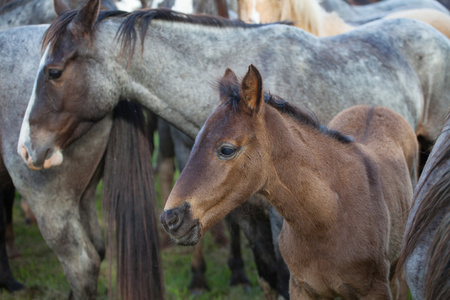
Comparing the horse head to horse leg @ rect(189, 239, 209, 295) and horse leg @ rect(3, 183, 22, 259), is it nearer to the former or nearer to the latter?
horse leg @ rect(189, 239, 209, 295)

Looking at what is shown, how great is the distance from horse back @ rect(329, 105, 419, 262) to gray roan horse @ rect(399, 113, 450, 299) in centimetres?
68

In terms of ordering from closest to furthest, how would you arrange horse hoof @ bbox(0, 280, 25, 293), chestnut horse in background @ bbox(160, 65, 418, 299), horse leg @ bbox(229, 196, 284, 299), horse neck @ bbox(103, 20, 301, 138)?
chestnut horse in background @ bbox(160, 65, 418, 299), horse neck @ bbox(103, 20, 301, 138), horse leg @ bbox(229, 196, 284, 299), horse hoof @ bbox(0, 280, 25, 293)

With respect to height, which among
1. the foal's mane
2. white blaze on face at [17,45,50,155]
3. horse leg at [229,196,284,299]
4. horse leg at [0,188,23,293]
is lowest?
horse leg at [0,188,23,293]

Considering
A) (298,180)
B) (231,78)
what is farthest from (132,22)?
(298,180)

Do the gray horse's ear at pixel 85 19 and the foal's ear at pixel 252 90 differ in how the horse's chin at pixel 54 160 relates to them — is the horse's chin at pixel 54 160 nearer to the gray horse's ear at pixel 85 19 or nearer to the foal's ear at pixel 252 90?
the gray horse's ear at pixel 85 19

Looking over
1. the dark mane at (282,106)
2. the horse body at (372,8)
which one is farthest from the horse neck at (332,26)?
the dark mane at (282,106)

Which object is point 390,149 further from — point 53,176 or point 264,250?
point 53,176

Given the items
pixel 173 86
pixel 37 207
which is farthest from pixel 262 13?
pixel 37 207

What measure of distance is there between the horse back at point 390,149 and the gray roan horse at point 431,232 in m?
0.68

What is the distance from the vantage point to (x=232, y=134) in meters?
2.12

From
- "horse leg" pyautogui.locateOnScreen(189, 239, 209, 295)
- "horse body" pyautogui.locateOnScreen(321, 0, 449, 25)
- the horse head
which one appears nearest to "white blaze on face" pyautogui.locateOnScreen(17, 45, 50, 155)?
the horse head

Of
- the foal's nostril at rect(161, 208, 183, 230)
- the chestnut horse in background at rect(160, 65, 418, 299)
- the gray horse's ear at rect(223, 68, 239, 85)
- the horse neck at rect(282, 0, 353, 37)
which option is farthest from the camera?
the horse neck at rect(282, 0, 353, 37)

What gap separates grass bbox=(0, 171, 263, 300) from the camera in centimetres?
420

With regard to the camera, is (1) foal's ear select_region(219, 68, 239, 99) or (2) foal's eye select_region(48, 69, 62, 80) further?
(2) foal's eye select_region(48, 69, 62, 80)
